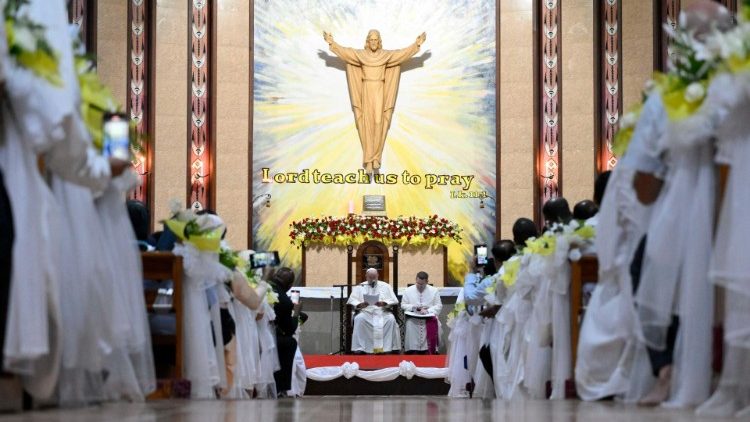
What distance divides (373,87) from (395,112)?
1.78ft

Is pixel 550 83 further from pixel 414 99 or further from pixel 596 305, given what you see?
pixel 596 305

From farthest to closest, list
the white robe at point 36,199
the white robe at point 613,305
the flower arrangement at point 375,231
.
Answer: the flower arrangement at point 375,231
the white robe at point 613,305
the white robe at point 36,199

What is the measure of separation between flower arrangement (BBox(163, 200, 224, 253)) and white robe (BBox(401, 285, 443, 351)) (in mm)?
8384

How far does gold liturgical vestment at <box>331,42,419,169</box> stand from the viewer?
1855 centimetres

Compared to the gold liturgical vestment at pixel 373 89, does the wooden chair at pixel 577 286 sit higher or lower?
lower

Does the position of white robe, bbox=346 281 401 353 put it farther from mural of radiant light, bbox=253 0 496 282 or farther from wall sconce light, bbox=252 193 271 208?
wall sconce light, bbox=252 193 271 208

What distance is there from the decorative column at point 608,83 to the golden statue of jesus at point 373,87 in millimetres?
2779

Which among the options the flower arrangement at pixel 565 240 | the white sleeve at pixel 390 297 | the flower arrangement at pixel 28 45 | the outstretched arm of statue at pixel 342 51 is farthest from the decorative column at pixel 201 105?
the flower arrangement at pixel 28 45

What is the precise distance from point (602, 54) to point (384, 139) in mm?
3574

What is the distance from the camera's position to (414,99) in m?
18.9

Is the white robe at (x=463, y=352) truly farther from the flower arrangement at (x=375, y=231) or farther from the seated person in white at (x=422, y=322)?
the flower arrangement at (x=375, y=231)

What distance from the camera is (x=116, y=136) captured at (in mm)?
5453

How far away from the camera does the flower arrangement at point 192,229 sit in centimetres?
776

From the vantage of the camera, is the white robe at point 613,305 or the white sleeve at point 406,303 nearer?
the white robe at point 613,305
